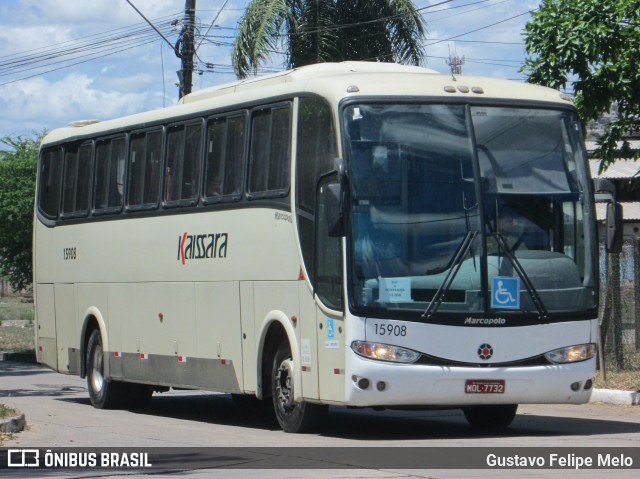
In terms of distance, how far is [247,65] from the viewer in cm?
2842

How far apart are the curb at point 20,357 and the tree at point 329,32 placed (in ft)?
29.0

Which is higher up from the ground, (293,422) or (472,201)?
(472,201)

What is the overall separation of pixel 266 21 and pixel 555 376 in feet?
54.3

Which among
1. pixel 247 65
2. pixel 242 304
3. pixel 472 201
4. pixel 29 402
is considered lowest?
pixel 29 402

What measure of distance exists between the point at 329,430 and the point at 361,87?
3866 millimetres

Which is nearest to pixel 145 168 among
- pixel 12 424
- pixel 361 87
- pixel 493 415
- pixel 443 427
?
pixel 12 424

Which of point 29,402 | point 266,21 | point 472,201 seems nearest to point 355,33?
point 266,21

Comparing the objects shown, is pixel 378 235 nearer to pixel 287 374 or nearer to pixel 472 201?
pixel 472 201

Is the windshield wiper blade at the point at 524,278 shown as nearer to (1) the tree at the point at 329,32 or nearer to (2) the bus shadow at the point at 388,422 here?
(2) the bus shadow at the point at 388,422

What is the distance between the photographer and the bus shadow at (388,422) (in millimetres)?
13953

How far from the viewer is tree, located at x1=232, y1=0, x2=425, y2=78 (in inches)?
1117

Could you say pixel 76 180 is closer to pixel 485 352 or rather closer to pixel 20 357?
pixel 485 352

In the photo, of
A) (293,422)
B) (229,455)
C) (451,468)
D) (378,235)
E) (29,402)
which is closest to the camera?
(451,468)

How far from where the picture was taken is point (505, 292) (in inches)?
514
